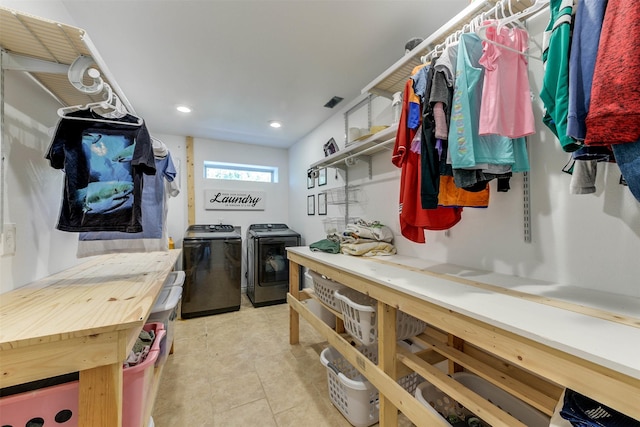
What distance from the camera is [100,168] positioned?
3.76ft

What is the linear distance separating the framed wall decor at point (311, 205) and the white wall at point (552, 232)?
6.09 ft

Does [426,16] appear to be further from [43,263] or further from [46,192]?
[43,263]

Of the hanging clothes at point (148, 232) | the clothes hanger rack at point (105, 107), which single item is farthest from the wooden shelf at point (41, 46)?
the hanging clothes at point (148, 232)

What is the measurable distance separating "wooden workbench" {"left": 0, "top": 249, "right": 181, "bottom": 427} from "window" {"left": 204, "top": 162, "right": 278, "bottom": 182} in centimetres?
301

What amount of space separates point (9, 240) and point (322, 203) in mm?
2486

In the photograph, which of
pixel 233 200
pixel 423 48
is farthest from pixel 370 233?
Result: pixel 233 200

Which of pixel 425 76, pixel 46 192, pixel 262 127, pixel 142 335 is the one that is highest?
pixel 262 127

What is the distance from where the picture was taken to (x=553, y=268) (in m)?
1.08

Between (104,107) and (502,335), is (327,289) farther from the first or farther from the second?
(104,107)

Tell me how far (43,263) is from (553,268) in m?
2.39

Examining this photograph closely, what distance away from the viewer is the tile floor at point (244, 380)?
1.50 metres

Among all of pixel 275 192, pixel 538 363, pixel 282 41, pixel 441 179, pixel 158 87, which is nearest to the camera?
pixel 538 363

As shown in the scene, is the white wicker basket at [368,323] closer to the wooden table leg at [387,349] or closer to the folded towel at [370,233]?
the wooden table leg at [387,349]

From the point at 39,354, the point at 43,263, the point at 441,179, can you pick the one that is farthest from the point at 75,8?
the point at 441,179
